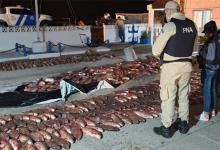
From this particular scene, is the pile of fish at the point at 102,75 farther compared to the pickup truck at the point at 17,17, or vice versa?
the pickup truck at the point at 17,17

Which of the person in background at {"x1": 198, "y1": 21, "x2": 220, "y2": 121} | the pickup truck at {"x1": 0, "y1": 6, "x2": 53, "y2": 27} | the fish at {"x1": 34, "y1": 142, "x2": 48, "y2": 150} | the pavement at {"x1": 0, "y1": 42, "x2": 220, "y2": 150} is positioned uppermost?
the pickup truck at {"x1": 0, "y1": 6, "x2": 53, "y2": 27}

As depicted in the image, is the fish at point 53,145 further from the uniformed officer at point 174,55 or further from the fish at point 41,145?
the uniformed officer at point 174,55

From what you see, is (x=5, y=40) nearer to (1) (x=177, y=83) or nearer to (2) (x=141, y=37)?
(2) (x=141, y=37)

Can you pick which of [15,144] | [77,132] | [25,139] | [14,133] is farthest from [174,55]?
[14,133]

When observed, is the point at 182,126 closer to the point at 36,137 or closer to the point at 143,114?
the point at 143,114

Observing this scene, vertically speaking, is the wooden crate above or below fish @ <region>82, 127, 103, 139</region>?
above

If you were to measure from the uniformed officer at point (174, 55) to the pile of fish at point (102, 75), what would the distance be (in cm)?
383

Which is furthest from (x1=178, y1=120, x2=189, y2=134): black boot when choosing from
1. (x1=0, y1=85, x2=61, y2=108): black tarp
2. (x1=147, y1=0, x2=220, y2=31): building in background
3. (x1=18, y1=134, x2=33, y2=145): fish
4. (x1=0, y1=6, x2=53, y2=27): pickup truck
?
(x1=0, y1=6, x2=53, y2=27): pickup truck

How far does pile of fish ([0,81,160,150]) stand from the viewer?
4574 mm

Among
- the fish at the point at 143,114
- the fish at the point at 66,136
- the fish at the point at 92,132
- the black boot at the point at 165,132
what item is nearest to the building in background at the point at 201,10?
the fish at the point at 143,114

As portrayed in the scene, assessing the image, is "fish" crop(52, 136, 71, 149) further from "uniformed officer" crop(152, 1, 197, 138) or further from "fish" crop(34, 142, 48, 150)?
"uniformed officer" crop(152, 1, 197, 138)

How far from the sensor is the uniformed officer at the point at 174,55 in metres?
4.36

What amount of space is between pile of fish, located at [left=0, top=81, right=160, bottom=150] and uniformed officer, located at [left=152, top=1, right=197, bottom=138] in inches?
42.1

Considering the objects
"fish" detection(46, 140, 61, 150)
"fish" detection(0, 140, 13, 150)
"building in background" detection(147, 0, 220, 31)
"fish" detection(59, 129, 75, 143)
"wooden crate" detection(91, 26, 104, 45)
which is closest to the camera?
"fish" detection(0, 140, 13, 150)
